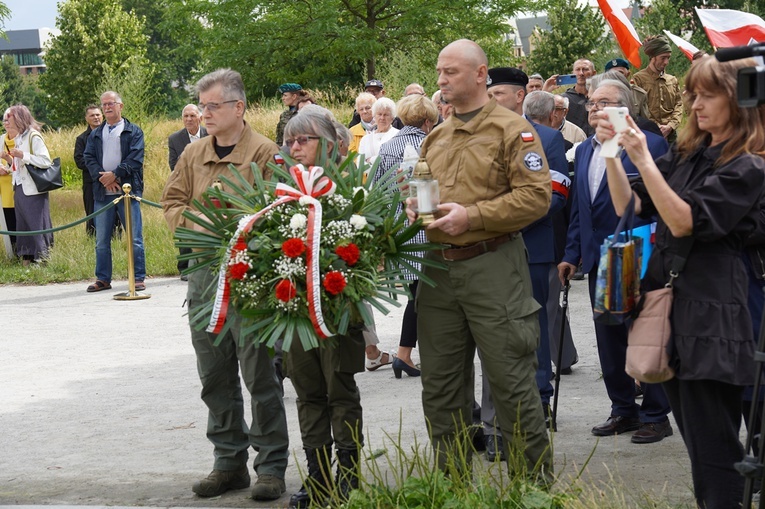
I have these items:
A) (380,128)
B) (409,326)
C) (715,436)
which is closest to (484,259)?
(715,436)

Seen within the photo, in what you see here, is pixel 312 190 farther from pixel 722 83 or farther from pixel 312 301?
pixel 722 83

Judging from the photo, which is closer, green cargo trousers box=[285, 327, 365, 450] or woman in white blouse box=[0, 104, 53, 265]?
green cargo trousers box=[285, 327, 365, 450]

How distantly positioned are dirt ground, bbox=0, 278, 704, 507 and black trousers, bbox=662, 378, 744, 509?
0.45 m

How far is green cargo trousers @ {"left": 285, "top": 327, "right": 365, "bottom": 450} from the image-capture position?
528cm

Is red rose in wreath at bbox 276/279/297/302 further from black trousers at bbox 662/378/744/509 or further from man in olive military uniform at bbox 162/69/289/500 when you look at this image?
black trousers at bbox 662/378/744/509

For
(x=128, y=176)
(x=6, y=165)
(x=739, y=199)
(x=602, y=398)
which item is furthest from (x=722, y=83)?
(x=6, y=165)

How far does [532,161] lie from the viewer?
4.93m

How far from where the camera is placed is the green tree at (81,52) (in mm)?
58719

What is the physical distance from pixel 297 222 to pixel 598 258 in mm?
2335

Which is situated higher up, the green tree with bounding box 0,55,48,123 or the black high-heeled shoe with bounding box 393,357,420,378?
the green tree with bounding box 0,55,48,123

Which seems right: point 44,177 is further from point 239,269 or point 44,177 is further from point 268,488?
point 239,269

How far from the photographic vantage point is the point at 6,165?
604 inches

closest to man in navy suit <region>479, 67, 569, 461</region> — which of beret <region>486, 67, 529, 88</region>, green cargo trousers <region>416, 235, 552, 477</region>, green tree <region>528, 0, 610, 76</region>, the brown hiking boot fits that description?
beret <region>486, 67, 529, 88</region>

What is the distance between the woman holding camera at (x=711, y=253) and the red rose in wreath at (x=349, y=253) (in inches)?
47.2
